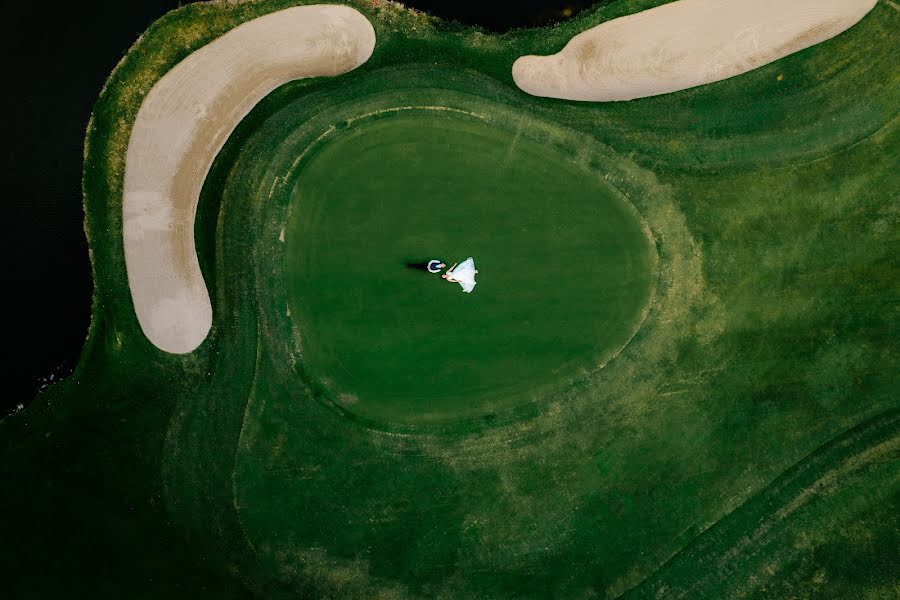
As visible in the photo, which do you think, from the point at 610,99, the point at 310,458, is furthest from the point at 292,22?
the point at 310,458

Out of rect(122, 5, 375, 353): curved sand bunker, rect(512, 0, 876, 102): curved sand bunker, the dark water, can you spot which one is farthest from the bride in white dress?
the dark water

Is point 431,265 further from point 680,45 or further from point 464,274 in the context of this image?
point 680,45

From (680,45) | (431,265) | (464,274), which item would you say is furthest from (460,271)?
(680,45)

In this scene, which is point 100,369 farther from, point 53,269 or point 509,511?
point 509,511

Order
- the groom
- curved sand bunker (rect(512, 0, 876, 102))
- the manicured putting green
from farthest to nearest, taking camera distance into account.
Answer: curved sand bunker (rect(512, 0, 876, 102))
the manicured putting green
the groom

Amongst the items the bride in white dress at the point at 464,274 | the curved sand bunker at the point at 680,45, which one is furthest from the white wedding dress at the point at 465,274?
the curved sand bunker at the point at 680,45

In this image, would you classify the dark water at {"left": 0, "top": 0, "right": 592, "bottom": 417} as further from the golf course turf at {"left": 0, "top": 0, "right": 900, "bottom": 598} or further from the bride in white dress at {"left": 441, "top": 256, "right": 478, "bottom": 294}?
the bride in white dress at {"left": 441, "top": 256, "right": 478, "bottom": 294}
